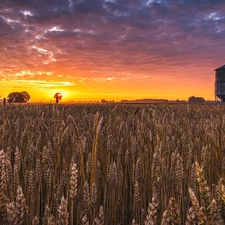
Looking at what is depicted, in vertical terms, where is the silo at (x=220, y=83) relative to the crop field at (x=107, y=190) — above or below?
above

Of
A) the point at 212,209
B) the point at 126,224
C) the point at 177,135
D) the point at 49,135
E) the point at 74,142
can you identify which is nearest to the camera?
the point at 212,209

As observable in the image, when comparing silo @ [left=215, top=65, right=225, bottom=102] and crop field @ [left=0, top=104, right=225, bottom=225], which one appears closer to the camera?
crop field @ [left=0, top=104, right=225, bottom=225]

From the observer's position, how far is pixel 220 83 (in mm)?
47594

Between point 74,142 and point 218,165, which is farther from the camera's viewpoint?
point 74,142

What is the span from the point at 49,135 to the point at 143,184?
4.48 ft

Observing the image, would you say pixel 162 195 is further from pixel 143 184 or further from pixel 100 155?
pixel 100 155

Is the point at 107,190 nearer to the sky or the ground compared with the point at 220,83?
nearer to the ground

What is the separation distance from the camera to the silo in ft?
154

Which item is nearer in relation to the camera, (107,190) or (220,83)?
(107,190)

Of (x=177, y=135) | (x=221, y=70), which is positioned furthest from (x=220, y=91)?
(x=177, y=135)

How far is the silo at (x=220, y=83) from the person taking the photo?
→ 46.9 metres

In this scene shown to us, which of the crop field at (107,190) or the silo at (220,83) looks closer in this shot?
the crop field at (107,190)

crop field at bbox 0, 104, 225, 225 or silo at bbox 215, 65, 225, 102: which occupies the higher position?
silo at bbox 215, 65, 225, 102

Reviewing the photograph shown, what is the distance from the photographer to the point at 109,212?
162 cm
